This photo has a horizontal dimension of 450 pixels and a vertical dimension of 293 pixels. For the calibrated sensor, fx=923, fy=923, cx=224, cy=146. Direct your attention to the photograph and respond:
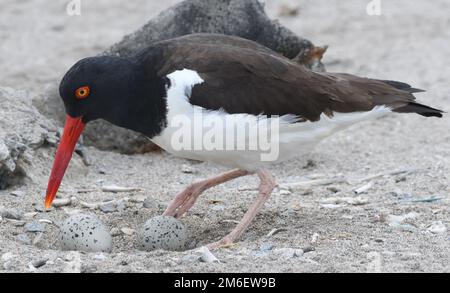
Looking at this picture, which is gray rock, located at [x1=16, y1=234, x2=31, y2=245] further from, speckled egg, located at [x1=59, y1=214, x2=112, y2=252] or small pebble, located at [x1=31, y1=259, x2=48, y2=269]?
small pebble, located at [x1=31, y1=259, x2=48, y2=269]

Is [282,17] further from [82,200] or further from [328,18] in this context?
[82,200]

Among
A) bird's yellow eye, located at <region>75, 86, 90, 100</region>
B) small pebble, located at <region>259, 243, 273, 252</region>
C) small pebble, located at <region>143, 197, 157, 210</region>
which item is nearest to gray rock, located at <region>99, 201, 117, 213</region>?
small pebble, located at <region>143, 197, 157, 210</region>

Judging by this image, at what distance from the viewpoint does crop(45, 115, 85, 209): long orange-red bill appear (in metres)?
6.02

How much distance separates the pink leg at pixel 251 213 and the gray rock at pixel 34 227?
3.76ft

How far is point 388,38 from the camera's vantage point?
11.6 metres

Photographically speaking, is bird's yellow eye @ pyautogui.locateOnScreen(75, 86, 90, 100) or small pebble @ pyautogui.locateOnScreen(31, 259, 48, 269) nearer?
small pebble @ pyautogui.locateOnScreen(31, 259, 48, 269)

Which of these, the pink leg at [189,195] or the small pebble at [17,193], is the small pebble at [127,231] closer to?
the pink leg at [189,195]

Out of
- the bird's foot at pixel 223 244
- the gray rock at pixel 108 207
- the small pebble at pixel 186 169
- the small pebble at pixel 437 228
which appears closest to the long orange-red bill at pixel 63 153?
the gray rock at pixel 108 207

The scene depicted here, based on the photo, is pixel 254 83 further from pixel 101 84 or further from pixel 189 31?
pixel 189 31

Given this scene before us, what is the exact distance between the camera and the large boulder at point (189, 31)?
7.76 meters

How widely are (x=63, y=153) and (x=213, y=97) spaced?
114 centimetres

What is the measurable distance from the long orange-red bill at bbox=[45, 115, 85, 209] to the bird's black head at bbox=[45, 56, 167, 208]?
74 millimetres

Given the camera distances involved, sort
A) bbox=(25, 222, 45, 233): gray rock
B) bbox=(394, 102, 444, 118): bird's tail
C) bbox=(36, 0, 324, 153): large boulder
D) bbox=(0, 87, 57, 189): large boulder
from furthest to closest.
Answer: bbox=(36, 0, 324, 153): large boulder, bbox=(0, 87, 57, 189): large boulder, bbox=(394, 102, 444, 118): bird's tail, bbox=(25, 222, 45, 233): gray rock

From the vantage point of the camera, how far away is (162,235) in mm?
5598
